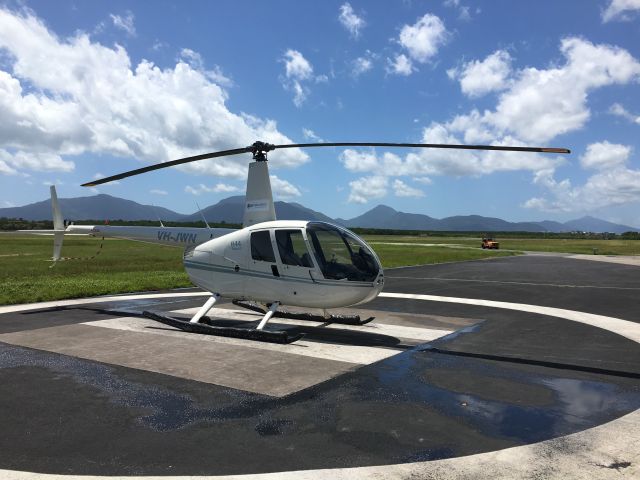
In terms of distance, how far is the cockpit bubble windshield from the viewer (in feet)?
32.6

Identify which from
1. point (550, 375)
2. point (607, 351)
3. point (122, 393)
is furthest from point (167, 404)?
point (607, 351)

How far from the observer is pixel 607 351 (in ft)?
31.1

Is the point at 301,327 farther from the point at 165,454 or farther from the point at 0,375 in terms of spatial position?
the point at 165,454

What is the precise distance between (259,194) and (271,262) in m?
1.77

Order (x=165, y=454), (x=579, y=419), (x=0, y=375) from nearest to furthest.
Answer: (x=165, y=454)
(x=579, y=419)
(x=0, y=375)

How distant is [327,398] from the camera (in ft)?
21.9

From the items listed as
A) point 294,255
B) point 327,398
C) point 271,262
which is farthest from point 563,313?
point 327,398

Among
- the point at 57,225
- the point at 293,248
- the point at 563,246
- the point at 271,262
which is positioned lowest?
the point at 563,246

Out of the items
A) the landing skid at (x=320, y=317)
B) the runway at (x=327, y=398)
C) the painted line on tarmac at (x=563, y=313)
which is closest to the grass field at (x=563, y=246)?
the painted line on tarmac at (x=563, y=313)

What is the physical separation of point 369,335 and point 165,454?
6.55 metres

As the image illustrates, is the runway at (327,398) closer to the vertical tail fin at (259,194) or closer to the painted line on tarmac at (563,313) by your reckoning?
the painted line on tarmac at (563,313)

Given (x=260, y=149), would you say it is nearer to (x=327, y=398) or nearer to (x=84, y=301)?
(x=327, y=398)

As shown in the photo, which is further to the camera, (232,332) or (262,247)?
(262,247)

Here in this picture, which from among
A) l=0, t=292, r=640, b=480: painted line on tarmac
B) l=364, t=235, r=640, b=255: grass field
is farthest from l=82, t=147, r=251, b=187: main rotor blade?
l=364, t=235, r=640, b=255: grass field
